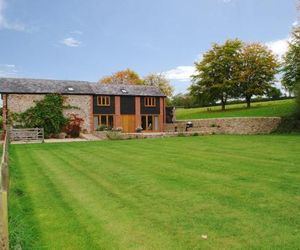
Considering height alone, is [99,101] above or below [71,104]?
above

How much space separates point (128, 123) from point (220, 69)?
16.8 meters

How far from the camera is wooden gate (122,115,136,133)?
37.2 metres

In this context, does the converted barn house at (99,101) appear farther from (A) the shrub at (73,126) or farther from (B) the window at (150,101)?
(A) the shrub at (73,126)

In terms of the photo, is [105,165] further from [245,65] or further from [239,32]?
[239,32]

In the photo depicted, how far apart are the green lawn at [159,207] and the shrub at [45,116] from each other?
20.9 metres

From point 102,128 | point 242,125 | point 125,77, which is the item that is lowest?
point 102,128

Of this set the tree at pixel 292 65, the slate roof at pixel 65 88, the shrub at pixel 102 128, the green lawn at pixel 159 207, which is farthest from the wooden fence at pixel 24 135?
the tree at pixel 292 65

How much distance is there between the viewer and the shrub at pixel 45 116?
3159 centimetres

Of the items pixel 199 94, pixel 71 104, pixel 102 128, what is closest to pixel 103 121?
pixel 102 128

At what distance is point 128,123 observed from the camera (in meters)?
37.5

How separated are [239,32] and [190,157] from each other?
39.7 metres

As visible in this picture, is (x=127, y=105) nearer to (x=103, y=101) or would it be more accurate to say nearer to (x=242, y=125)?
(x=103, y=101)

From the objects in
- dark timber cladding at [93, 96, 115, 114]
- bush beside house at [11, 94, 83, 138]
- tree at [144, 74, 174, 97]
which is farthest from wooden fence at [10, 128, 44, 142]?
tree at [144, 74, 174, 97]

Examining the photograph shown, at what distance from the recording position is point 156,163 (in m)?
12.5
